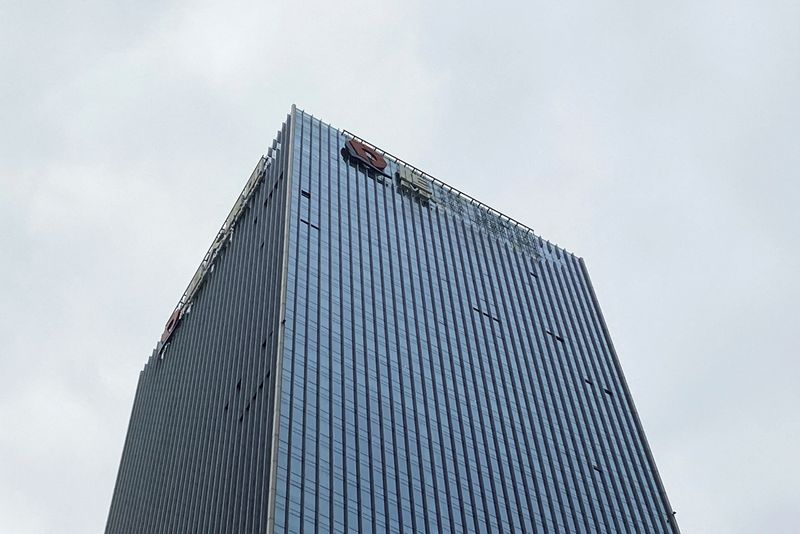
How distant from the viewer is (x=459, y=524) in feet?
286

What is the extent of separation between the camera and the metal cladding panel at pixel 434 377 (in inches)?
3374

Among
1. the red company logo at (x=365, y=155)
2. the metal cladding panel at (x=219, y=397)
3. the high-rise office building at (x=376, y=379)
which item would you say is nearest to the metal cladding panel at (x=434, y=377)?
the high-rise office building at (x=376, y=379)

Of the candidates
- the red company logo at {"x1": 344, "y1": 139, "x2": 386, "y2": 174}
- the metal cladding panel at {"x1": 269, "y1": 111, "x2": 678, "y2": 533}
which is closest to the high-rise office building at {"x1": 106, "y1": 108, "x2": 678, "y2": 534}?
the metal cladding panel at {"x1": 269, "y1": 111, "x2": 678, "y2": 533}

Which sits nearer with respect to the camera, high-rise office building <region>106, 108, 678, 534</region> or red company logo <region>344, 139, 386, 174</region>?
high-rise office building <region>106, 108, 678, 534</region>

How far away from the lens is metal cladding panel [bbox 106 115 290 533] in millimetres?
88688

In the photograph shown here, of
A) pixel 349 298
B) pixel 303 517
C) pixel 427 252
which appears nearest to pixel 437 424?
pixel 349 298

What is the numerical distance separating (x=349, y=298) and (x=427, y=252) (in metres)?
22.0

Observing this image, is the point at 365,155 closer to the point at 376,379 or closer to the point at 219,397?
the point at 219,397

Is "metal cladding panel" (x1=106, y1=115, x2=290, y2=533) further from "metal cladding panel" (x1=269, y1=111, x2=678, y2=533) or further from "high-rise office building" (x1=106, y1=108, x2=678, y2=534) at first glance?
"metal cladding panel" (x1=269, y1=111, x2=678, y2=533)

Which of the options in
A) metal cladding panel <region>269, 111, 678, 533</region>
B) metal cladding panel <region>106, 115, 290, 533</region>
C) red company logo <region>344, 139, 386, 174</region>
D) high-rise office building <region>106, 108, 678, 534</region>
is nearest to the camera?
metal cladding panel <region>269, 111, 678, 533</region>

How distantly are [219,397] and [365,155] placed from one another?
42.9 metres

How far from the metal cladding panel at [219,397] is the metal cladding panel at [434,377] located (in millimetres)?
3820

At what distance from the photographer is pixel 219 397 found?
4186 inches

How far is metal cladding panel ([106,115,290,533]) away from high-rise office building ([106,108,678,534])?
383 mm
